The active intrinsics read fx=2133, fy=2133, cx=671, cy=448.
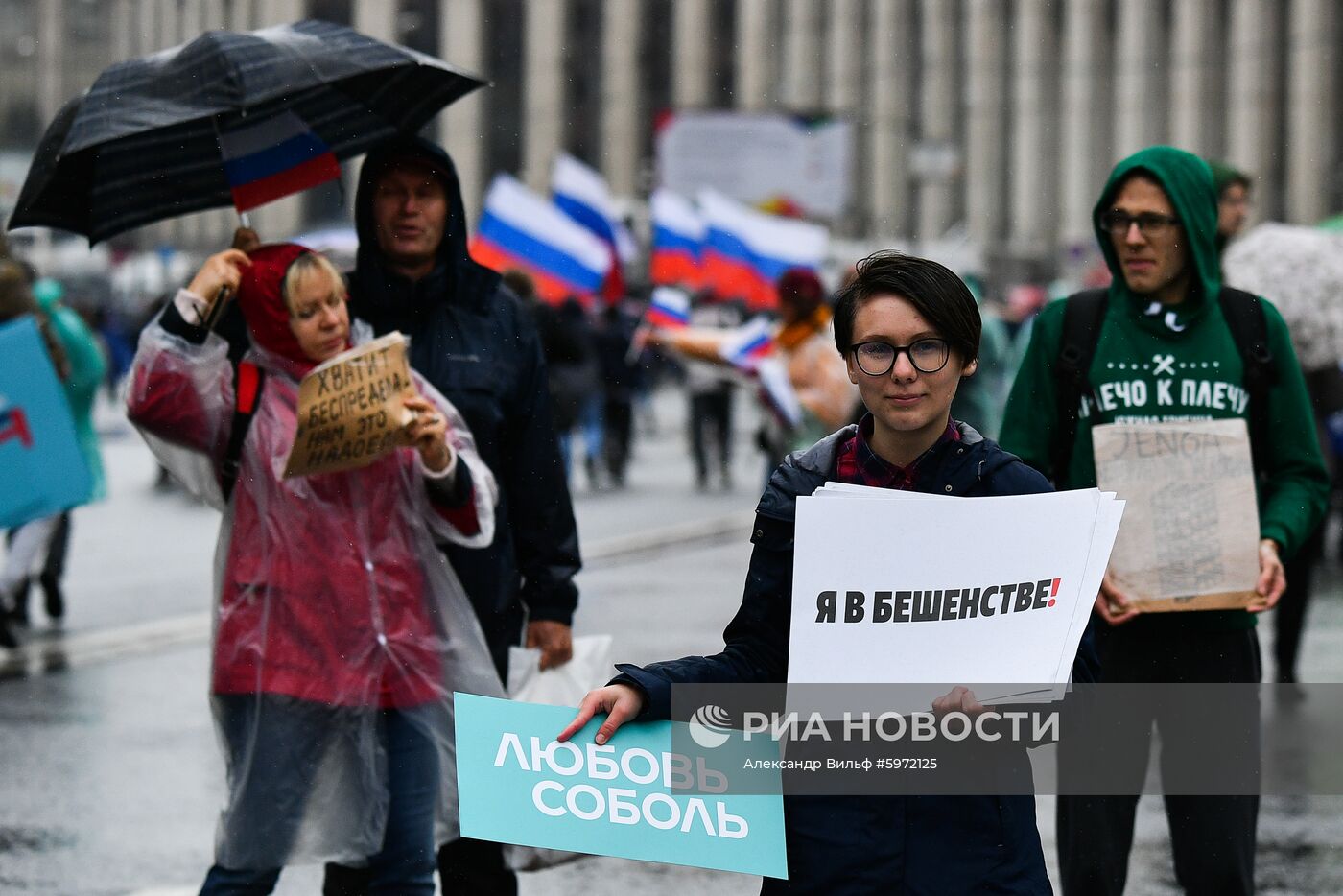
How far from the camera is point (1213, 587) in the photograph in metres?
4.47

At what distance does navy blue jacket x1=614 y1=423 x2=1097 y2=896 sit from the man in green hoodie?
1403mm

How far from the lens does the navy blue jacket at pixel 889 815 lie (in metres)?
2.99

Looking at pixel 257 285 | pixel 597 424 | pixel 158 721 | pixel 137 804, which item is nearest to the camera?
pixel 257 285

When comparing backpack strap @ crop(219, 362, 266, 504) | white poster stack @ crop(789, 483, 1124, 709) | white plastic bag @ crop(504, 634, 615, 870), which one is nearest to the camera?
white poster stack @ crop(789, 483, 1124, 709)

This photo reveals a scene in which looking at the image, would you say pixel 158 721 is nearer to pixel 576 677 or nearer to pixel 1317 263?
pixel 576 677

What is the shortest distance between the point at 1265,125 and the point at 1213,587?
46.6 m

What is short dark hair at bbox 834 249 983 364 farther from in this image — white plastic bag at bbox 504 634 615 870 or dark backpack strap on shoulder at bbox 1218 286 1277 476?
white plastic bag at bbox 504 634 615 870

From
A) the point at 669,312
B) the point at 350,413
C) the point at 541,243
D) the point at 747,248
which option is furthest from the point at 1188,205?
the point at 747,248

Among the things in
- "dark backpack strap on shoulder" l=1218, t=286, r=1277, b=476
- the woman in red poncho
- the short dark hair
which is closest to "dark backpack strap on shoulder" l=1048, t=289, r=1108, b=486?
"dark backpack strap on shoulder" l=1218, t=286, r=1277, b=476

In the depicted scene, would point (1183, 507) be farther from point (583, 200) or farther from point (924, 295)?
point (583, 200)

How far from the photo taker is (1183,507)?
178 inches

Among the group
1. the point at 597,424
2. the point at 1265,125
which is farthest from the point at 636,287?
the point at 597,424

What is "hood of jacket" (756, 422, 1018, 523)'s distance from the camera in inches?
122

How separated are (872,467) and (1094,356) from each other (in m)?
1.58
